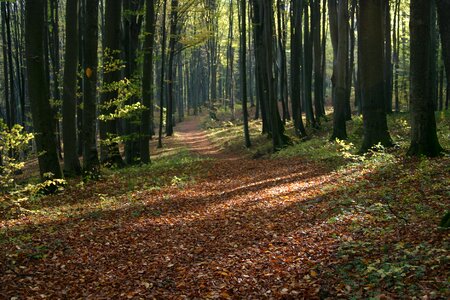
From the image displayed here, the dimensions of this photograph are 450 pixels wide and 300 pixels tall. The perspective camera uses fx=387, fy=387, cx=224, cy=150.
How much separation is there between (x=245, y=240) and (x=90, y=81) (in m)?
8.46

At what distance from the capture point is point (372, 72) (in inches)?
539

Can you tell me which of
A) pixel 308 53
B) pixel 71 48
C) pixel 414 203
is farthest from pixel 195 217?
pixel 308 53

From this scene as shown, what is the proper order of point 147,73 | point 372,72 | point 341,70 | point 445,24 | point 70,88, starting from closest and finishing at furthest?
1. point 445,24
2. point 70,88
3. point 372,72
4. point 147,73
5. point 341,70

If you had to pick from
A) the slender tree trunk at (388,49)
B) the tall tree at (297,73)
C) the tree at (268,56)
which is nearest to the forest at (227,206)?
the tree at (268,56)

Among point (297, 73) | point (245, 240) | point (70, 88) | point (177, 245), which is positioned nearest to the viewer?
point (177, 245)

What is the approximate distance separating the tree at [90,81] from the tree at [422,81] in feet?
31.6

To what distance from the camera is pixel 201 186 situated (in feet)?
43.9

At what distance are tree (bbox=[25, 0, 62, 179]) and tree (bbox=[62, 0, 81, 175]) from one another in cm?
268

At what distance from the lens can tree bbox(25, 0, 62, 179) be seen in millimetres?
10219

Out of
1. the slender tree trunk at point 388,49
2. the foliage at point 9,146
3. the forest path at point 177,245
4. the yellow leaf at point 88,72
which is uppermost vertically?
the slender tree trunk at point 388,49

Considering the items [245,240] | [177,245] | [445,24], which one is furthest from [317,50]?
[177,245]

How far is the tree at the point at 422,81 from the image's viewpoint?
1007 cm

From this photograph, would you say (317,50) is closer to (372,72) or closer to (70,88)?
(372,72)

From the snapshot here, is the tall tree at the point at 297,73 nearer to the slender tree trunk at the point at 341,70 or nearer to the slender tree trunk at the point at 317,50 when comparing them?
the slender tree trunk at the point at 317,50
